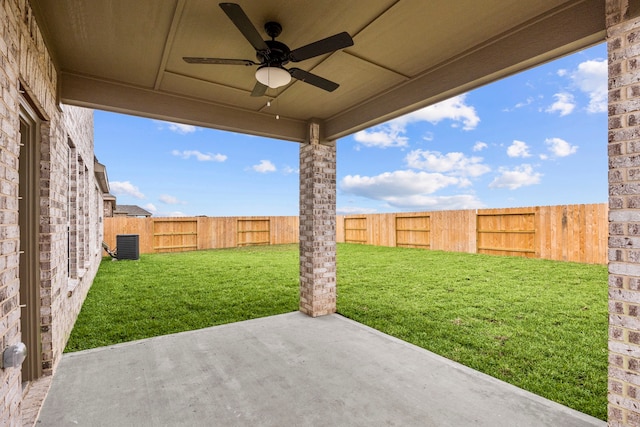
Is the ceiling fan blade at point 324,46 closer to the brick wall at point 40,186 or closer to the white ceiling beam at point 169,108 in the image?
the brick wall at point 40,186

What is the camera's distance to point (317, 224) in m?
4.30

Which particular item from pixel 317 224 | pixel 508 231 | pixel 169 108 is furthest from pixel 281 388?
pixel 508 231

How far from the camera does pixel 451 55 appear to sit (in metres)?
2.62

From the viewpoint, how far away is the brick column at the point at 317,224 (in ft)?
14.1

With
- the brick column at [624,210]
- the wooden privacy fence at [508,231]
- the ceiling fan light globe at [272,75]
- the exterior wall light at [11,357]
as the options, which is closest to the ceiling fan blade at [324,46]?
the ceiling fan light globe at [272,75]

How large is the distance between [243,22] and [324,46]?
1.71 feet

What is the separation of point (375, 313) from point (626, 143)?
347 cm

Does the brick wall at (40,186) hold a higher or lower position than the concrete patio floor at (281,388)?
higher

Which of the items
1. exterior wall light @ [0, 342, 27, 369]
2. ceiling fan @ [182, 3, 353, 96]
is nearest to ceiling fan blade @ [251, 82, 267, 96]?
ceiling fan @ [182, 3, 353, 96]

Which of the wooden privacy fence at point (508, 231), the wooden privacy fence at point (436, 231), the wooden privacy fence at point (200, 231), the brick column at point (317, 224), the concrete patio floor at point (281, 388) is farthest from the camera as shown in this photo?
the wooden privacy fence at point (200, 231)

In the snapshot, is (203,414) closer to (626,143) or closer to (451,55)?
(626,143)

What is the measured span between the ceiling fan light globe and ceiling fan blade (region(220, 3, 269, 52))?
14 centimetres

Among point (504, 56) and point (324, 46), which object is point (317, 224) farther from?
point (504, 56)

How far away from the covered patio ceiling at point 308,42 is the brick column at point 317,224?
2.82ft
